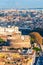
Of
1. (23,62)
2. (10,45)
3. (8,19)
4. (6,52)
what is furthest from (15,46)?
(8,19)

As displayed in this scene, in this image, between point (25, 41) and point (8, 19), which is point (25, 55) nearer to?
point (25, 41)

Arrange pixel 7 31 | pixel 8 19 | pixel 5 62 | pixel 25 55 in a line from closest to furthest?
1. pixel 5 62
2. pixel 25 55
3. pixel 7 31
4. pixel 8 19

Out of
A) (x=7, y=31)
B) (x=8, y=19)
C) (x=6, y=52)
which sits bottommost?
(x=8, y=19)

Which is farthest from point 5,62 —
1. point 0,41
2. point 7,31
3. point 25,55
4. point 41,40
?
point 7,31

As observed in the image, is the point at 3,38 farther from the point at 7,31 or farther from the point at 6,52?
the point at 6,52

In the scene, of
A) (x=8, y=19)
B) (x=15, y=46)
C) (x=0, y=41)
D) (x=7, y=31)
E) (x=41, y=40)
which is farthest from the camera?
(x=8, y=19)

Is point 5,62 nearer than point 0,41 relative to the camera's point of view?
Yes

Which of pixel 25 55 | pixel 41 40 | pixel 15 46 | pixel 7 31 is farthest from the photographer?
pixel 7 31

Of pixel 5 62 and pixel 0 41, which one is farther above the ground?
pixel 5 62

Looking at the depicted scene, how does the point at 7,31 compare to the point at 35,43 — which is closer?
the point at 35,43
